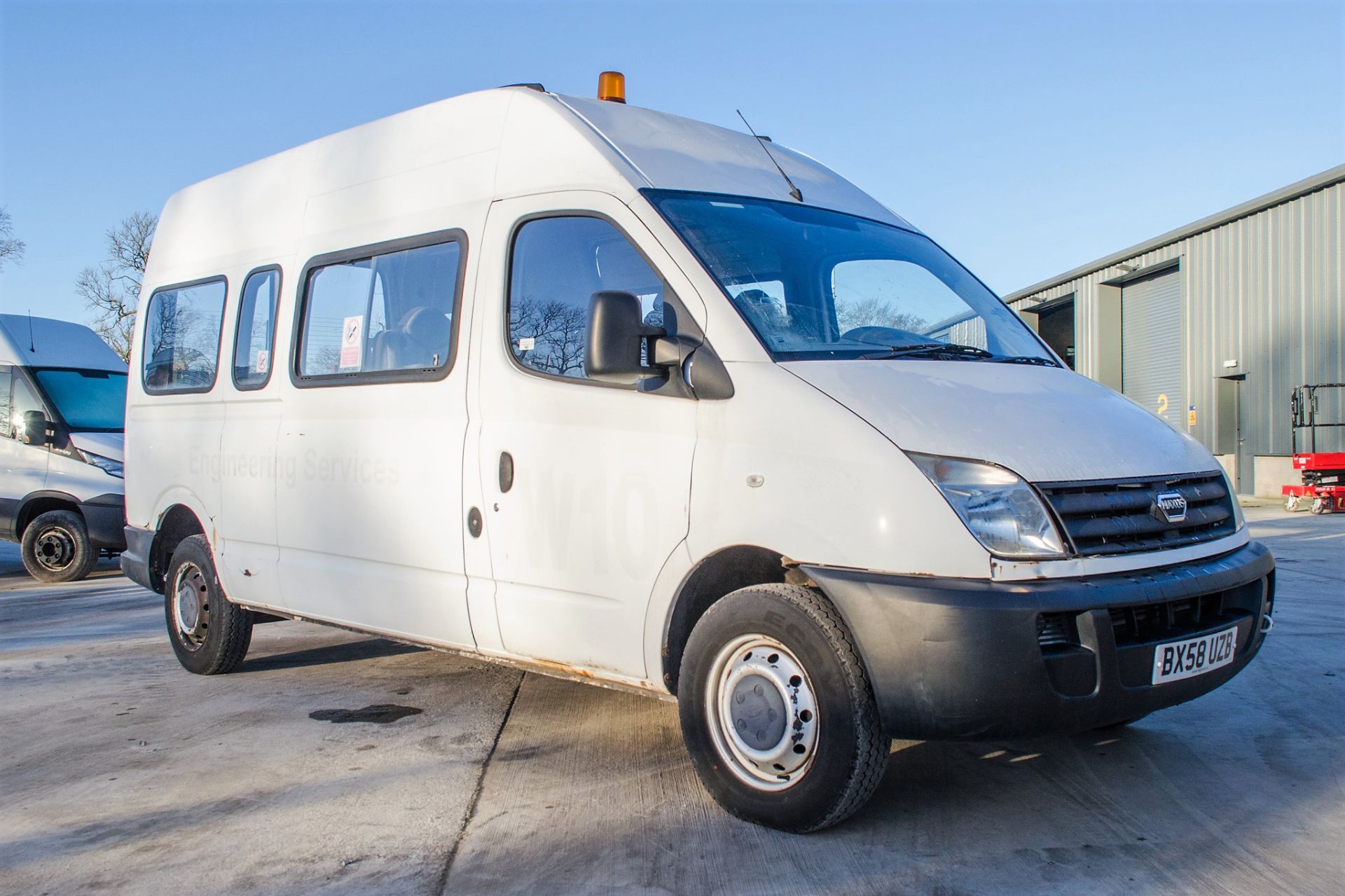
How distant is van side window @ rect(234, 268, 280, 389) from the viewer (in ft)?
19.1

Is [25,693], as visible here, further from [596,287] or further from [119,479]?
[119,479]

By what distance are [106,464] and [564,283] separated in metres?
8.39

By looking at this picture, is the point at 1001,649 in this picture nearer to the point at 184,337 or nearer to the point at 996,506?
the point at 996,506

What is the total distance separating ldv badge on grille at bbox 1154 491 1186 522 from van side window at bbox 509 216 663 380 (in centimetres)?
173

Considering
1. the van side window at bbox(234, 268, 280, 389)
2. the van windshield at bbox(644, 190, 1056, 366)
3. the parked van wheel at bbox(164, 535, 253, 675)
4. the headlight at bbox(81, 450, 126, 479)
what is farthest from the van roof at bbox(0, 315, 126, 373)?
the van windshield at bbox(644, 190, 1056, 366)

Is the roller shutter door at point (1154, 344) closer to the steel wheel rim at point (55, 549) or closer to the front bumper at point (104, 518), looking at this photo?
the front bumper at point (104, 518)

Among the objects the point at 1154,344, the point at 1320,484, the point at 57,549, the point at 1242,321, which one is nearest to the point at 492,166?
the point at 57,549

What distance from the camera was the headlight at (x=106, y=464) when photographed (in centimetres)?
1091

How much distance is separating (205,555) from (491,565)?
260cm

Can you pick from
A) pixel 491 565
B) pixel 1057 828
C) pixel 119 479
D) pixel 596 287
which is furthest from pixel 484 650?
pixel 119 479

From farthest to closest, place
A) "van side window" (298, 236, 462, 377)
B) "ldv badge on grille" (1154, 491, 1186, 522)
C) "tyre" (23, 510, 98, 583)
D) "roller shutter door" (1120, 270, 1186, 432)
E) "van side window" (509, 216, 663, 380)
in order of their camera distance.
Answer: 1. "roller shutter door" (1120, 270, 1186, 432)
2. "tyre" (23, 510, 98, 583)
3. "van side window" (298, 236, 462, 377)
4. "van side window" (509, 216, 663, 380)
5. "ldv badge on grille" (1154, 491, 1186, 522)

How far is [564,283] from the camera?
14.1ft

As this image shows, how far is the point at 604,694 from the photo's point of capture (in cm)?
556

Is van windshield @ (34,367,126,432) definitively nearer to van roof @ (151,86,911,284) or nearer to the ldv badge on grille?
van roof @ (151,86,911,284)
